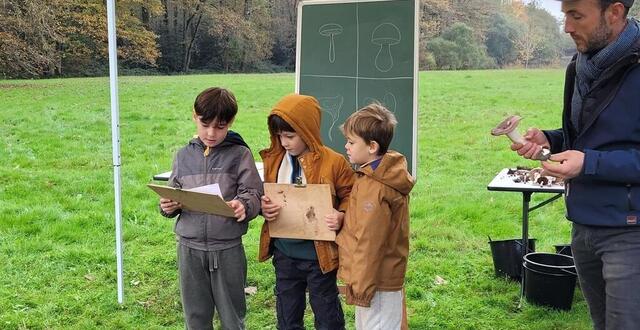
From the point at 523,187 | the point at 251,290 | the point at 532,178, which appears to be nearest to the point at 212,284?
the point at 251,290

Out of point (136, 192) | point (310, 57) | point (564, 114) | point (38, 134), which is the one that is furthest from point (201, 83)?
point (564, 114)

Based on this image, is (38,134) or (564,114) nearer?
(564,114)

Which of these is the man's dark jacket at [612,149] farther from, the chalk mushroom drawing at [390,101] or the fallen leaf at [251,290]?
the fallen leaf at [251,290]

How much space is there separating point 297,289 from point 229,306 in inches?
13.6

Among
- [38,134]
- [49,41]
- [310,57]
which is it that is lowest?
[38,134]

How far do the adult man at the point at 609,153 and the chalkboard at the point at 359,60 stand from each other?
5.74 ft

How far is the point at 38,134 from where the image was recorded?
9078 millimetres

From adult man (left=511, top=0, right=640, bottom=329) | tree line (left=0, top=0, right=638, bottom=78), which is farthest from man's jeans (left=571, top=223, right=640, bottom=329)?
tree line (left=0, top=0, right=638, bottom=78)

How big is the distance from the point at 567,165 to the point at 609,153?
15cm

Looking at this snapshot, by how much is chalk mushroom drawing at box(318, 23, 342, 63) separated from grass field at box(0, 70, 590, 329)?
5.85 feet

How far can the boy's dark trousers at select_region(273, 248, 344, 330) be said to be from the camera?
9.33 ft

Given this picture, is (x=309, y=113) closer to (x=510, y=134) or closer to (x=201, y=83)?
(x=510, y=134)

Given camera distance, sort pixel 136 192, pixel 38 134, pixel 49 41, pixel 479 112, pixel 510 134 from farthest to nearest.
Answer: pixel 49 41 < pixel 479 112 < pixel 38 134 < pixel 136 192 < pixel 510 134

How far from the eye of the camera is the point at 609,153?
1978mm
